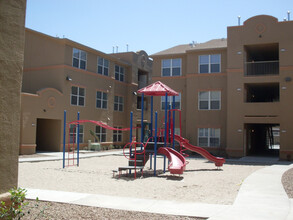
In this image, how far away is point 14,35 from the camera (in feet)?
20.2

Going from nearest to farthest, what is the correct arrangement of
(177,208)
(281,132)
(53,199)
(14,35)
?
1. (14,35)
2. (177,208)
3. (53,199)
4. (281,132)

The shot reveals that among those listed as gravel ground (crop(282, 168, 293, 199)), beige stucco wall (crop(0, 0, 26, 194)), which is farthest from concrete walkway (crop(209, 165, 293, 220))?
beige stucco wall (crop(0, 0, 26, 194))

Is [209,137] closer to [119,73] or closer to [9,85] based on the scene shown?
[119,73]

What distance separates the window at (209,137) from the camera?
2828 centimetres

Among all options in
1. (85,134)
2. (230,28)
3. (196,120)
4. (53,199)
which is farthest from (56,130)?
(53,199)

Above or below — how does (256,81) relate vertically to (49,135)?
above

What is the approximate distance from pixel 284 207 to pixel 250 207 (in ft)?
2.85

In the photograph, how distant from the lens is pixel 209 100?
28750 millimetres

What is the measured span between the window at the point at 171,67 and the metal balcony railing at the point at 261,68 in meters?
6.28

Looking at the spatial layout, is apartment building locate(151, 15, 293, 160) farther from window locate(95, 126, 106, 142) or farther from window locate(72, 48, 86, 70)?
window locate(95, 126, 106, 142)

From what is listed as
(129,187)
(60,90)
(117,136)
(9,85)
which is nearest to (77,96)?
(60,90)

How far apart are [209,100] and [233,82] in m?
2.74

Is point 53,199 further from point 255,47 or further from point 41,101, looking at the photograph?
point 255,47

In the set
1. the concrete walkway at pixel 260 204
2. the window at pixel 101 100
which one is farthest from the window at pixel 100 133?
the concrete walkway at pixel 260 204
